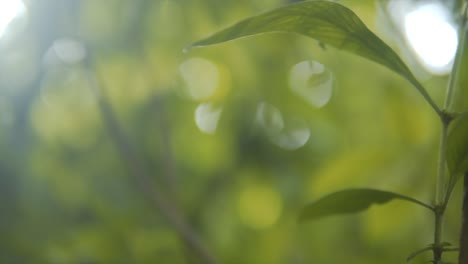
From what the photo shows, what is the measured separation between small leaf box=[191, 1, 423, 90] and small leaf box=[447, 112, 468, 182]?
0.03 meters

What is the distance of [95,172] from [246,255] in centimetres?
20

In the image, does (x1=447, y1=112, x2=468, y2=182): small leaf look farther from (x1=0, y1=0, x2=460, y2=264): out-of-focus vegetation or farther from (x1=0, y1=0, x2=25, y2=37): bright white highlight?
(x1=0, y1=0, x2=25, y2=37): bright white highlight

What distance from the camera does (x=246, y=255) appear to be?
2.31 ft

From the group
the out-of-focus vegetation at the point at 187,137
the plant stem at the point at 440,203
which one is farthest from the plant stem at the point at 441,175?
the out-of-focus vegetation at the point at 187,137

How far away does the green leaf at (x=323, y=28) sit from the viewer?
30 cm

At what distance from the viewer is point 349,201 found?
1.22 ft

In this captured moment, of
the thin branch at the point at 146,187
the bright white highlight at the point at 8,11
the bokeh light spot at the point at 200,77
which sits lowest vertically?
the thin branch at the point at 146,187

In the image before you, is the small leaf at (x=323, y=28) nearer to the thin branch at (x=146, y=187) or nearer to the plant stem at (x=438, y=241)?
the plant stem at (x=438, y=241)

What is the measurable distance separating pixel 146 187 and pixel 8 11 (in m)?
0.23

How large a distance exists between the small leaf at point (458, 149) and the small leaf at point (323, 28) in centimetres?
3

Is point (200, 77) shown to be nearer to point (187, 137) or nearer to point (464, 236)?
point (187, 137)

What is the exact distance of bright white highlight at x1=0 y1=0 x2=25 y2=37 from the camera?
614mm

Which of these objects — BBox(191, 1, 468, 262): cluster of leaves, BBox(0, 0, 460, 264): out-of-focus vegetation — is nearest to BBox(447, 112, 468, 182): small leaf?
BBox(191, 1, 468, 262): cluster of leaves

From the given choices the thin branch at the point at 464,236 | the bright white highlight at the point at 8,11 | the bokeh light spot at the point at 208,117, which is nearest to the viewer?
the thin branch at the point at 464,236
